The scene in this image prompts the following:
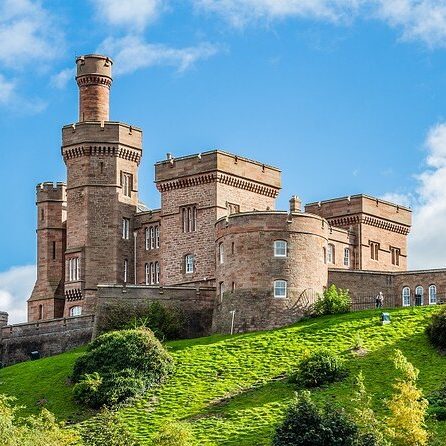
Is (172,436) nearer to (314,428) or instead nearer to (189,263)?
(314,428)

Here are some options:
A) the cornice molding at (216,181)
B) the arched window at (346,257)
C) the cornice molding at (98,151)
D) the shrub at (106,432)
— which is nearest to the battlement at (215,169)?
the cornice molding at (216,181)

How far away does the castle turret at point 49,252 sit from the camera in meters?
111

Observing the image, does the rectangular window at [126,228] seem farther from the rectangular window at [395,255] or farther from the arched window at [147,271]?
the rectangular window at [395,255]

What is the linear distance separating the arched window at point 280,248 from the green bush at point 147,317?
25.1 feet

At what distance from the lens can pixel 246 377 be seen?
85.3m

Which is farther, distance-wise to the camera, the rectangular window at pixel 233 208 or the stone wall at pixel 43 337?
the rectangular window at pixel 233 208

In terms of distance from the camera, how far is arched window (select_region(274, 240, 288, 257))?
94812 millimetres

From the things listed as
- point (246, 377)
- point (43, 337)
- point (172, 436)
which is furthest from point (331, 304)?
point (172, 436)

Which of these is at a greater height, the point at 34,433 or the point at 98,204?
the point at 98,204

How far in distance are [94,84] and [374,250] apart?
2347 centimetres

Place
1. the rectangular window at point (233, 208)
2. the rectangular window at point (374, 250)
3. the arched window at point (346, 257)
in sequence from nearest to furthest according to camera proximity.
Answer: the rectangular window at point (233, 208) < the arched window at point (346, 257) < the rectangular window at point (374, 250)

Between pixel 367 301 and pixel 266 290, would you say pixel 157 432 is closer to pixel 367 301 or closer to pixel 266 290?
pixel 266 290

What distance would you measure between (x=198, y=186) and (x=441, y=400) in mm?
33551

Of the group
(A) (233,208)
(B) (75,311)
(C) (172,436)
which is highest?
(A) (233,208)
